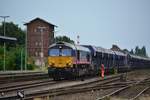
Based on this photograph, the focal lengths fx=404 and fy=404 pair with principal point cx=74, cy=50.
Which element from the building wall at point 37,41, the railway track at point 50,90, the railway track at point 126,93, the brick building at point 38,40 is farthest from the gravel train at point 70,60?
the building wall at point 37,41

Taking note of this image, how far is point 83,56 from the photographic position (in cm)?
3719

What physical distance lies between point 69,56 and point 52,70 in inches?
71.4

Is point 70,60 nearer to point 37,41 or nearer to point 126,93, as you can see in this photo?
point 126,93

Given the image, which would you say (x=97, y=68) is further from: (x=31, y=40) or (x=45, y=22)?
(x=45, y=22)

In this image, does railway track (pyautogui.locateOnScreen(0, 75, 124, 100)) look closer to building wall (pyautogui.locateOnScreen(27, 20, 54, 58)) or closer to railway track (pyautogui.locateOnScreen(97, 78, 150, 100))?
railway track (pyautogui.locateOnScreen(97, 78, 150, 100))

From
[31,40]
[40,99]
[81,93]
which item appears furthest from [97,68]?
[31,40]

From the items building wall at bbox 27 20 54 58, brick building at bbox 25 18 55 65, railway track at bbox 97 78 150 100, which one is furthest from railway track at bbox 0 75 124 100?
building wall at bbox 27 20 54 58

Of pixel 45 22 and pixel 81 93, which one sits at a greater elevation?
pixel 45 22

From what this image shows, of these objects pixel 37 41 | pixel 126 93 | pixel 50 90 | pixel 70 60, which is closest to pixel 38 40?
pixel 37 41

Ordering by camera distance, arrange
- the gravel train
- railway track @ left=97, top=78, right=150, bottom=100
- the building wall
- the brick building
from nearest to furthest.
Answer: railway track @ left=97, top=78, right=150, bottom=100 < the gravel train < the brick building < the building wall

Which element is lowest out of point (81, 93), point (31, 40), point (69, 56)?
point (81, 93)

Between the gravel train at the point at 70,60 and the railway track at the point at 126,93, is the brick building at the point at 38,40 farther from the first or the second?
the railway track at the point at 126,93

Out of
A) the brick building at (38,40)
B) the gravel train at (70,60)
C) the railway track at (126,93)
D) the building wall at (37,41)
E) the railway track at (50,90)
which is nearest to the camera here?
the railway track at (50,90)

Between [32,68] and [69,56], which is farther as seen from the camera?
[32,68]
